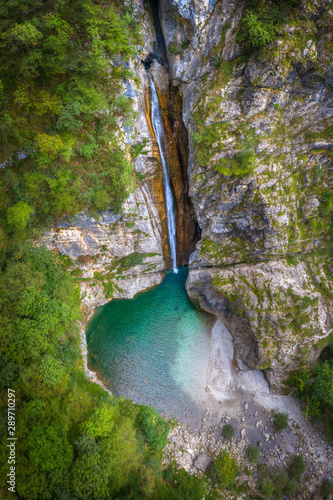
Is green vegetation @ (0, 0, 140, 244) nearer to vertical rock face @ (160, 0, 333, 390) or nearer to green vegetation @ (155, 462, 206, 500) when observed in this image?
vertical rock face @ (160, 0, 333, 390)

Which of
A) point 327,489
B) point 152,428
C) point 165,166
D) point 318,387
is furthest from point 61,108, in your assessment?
point 327,489

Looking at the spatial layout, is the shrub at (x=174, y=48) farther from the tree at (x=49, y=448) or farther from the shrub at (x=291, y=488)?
the shrub at (x=291, y=488)

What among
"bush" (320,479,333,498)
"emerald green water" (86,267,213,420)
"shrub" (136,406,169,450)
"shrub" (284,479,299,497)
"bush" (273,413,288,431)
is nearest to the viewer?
"shrub" (136,406,169,450)

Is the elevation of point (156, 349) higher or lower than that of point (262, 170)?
lower

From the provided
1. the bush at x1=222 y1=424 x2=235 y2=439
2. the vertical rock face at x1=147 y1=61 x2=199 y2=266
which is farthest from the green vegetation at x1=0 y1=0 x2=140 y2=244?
the bush at x1=222 y1=424 x2=235 y2=439

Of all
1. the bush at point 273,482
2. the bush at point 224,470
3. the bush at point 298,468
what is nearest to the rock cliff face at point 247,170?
the bush at point 298,468

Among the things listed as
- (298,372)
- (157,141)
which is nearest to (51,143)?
(157,141)

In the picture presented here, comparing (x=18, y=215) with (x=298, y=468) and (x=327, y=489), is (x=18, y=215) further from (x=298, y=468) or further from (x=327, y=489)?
(x=327, y=489)
